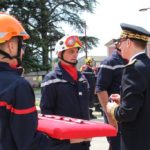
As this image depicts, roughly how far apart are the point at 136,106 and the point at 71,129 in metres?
1.16

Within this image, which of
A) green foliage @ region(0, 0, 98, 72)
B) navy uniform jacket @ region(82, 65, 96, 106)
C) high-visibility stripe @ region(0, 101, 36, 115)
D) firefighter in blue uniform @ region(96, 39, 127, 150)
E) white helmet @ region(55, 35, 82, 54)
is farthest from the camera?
green foliage @ region(0, 0, 98, 72)

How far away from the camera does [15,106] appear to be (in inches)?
122

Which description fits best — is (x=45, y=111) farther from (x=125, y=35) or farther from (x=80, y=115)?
(x=125, y=35)

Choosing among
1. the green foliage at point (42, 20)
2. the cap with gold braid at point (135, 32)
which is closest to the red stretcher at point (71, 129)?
the cap with gold braid at point (135, 32)

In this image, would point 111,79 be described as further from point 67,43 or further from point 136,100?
point 136,100

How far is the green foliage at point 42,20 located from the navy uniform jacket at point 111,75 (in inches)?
1651

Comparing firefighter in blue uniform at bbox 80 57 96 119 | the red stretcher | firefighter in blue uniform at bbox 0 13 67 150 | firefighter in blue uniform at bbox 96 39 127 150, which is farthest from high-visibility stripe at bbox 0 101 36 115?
firefighter in blue uniform at bbox 80 57 96 119

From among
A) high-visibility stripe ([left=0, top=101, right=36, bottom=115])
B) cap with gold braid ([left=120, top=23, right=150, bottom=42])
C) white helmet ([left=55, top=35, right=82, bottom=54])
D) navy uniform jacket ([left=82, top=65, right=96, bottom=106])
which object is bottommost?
navy uniform jacket ([left=82, top=65, right=96, bottom=106])

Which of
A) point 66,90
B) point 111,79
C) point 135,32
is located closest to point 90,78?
point 111,79

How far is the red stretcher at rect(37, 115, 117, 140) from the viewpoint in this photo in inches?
124

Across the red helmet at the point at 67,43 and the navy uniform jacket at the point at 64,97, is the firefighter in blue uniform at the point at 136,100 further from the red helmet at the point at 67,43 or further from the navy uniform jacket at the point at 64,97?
the red helmet at the point at 67,43

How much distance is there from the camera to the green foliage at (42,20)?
49.7 metres

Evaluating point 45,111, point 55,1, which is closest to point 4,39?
point 45,111

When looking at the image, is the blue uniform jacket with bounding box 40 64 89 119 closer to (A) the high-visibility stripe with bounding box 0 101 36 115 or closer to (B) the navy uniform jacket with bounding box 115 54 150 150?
(B) the navy uniform jacket with bounding box 115 54 150 150
